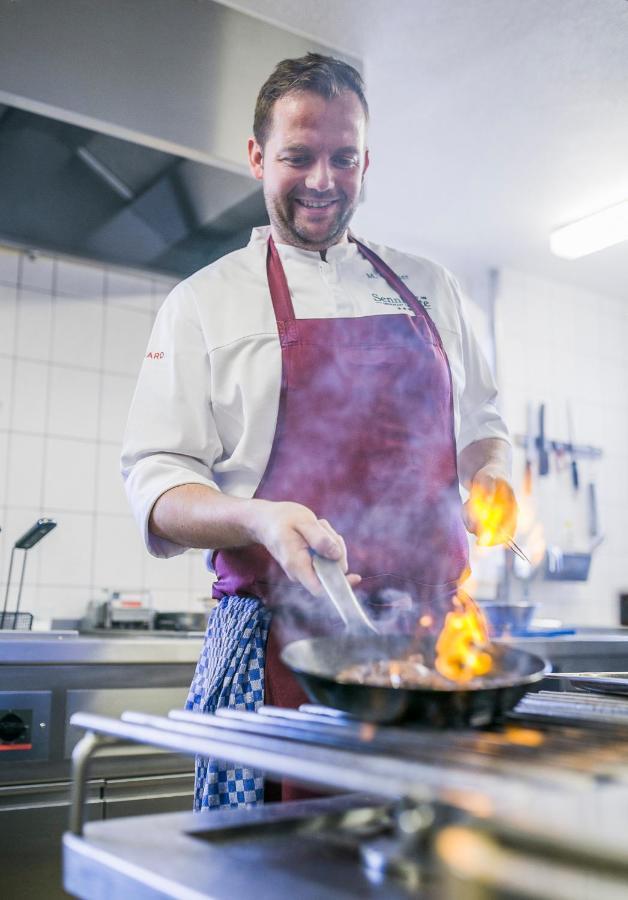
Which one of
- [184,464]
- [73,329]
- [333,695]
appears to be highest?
[73,329]

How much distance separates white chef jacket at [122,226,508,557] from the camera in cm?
108

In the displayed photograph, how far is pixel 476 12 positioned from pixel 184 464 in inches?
71.4

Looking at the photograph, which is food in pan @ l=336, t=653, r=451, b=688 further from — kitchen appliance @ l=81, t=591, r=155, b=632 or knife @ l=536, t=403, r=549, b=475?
knife @ l=536, t=403, r=549, b=475

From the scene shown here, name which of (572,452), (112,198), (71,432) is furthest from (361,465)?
(572,452)

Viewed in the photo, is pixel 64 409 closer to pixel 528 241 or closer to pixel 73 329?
pixel 73 329

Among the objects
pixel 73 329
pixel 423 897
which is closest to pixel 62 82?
pixel 73 329

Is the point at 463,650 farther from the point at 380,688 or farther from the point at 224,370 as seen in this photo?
the point at 224,370

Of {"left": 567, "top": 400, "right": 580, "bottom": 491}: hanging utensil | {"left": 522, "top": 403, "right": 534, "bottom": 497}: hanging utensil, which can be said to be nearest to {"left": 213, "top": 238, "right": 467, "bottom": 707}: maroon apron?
{"left": 522, "top": 403, "right": 534, "bottom": 497}: hanging utensil

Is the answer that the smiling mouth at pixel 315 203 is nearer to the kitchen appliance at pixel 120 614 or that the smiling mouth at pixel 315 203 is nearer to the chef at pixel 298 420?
the chef at pixel 298 420

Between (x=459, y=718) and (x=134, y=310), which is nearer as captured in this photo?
(x=459, y=718)

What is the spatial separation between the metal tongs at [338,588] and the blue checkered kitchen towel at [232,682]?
9.1 inches

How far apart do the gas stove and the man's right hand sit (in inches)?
5.0

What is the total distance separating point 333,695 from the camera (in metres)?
0.66

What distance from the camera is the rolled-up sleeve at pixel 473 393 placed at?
132cm
